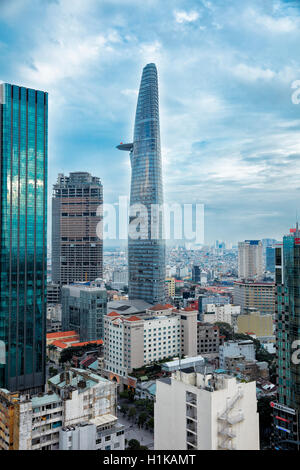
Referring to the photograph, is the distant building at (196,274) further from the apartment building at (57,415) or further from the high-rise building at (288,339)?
the apartment building at (57,415)

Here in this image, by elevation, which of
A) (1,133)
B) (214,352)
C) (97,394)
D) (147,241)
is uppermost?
(1,133)

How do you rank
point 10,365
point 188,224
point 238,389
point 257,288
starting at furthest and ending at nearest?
point 257,288, point 188,224, point 10,365, point 238,389

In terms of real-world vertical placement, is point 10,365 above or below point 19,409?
below

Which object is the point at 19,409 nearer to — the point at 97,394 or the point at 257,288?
the point at 97,394

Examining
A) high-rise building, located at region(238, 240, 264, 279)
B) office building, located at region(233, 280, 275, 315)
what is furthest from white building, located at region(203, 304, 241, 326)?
high-rise building, located at region(238, 240, 264, 279)

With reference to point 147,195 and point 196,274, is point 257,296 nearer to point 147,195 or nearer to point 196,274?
point 147,195

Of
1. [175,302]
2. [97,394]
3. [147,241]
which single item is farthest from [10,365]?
[175,302]
